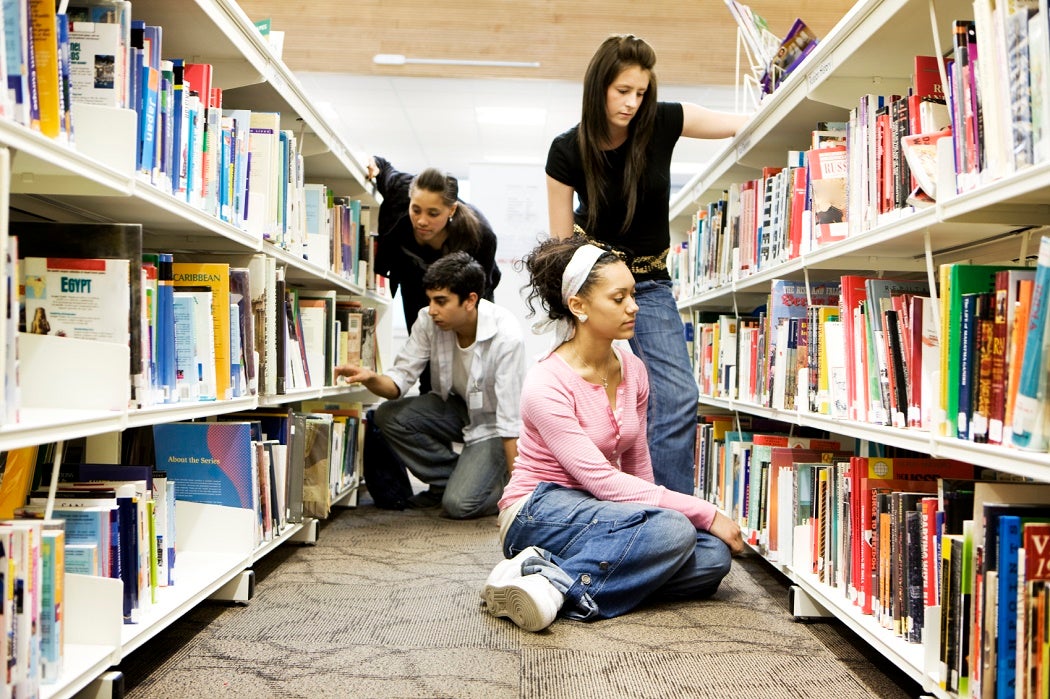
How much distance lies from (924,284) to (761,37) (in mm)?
1482

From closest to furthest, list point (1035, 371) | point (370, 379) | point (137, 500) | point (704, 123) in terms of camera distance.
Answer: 1. point (1035, 371)
2. point (137, 500)
3. point (704, 123)
4. point (370, 379)

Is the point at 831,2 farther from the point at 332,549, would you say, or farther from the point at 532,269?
the point at 332,549

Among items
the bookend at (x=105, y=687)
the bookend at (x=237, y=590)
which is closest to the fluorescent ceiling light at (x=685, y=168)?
the bookend at (x=237, y=590)

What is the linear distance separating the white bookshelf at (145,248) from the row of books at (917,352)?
132 centimetres

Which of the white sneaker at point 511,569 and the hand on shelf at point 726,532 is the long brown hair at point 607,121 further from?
the white sneaker at point 511,569

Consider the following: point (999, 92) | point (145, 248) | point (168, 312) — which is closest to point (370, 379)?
point (145, 248)

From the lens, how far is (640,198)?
107 inches

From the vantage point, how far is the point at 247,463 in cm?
228

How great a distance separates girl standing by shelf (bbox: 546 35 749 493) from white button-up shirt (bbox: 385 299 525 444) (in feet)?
2.93

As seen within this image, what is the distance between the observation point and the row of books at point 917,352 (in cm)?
121

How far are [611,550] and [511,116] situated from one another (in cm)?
579

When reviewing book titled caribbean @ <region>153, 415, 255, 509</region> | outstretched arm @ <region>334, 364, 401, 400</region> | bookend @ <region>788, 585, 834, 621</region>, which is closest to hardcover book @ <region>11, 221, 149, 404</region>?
book titled caribbean @ <region>153, 415, 255, 509</region>

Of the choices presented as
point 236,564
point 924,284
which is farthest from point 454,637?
point 924,284

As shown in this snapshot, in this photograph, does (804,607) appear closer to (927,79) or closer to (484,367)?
(927,79)
